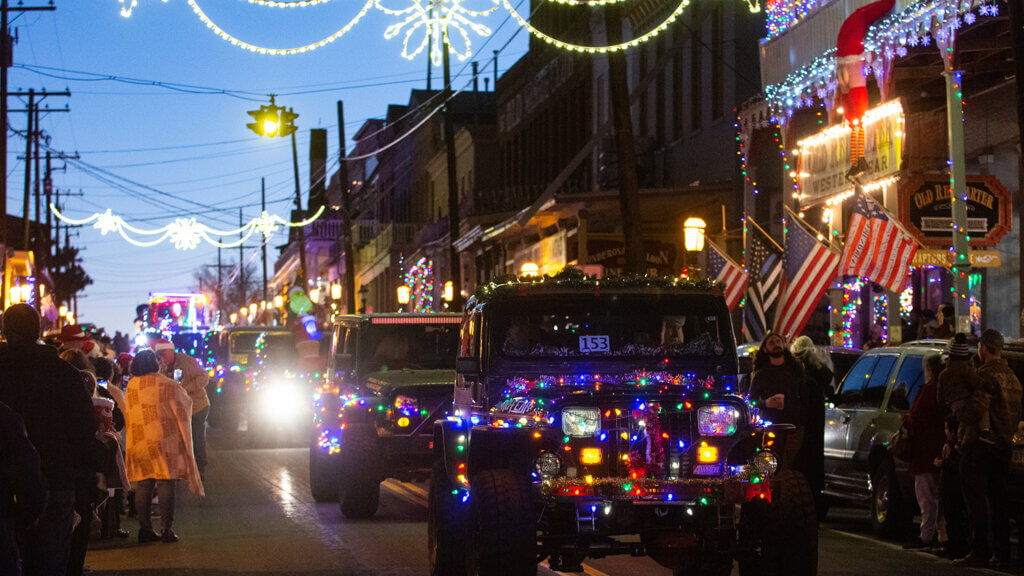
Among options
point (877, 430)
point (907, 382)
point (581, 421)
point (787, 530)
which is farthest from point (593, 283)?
point (877, 430)

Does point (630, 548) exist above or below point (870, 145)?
below

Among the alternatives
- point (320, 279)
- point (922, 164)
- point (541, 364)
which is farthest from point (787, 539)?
point (320, 279)

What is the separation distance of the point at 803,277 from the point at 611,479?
35.3ft

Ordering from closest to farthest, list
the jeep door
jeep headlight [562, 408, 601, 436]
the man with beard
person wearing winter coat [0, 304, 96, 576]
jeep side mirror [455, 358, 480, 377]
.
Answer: person wearing winter coat [0, 304, 96, 576] < jeep headlight [562, 408, 601, 436] < jeep side mirror [455, 358, 480, 377] < the man with beard < the jeep door

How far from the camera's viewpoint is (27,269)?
6188cm

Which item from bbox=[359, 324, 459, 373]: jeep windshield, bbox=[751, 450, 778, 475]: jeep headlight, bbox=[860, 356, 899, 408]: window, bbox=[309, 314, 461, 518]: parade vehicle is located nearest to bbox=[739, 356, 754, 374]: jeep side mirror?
bbox=[751, 450, 778, 475]: jeep headlight

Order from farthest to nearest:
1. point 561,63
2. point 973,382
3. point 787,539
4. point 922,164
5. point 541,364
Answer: point 561,63 < point 922,164 < point 973,382 < point 541,364 < point 787,539

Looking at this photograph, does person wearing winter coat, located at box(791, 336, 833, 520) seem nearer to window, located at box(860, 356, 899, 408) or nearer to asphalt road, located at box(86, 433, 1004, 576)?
asphalt road, located at box(86, 433, 1004, 576)

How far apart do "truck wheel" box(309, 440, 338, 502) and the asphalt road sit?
0.19m

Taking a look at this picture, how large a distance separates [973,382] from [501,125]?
4105 cm

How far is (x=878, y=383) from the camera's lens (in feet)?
47.9

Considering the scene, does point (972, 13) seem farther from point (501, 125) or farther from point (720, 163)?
point (501, 125)

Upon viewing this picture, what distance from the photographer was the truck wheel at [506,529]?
27.8 feet

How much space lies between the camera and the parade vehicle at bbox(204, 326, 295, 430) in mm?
30859
